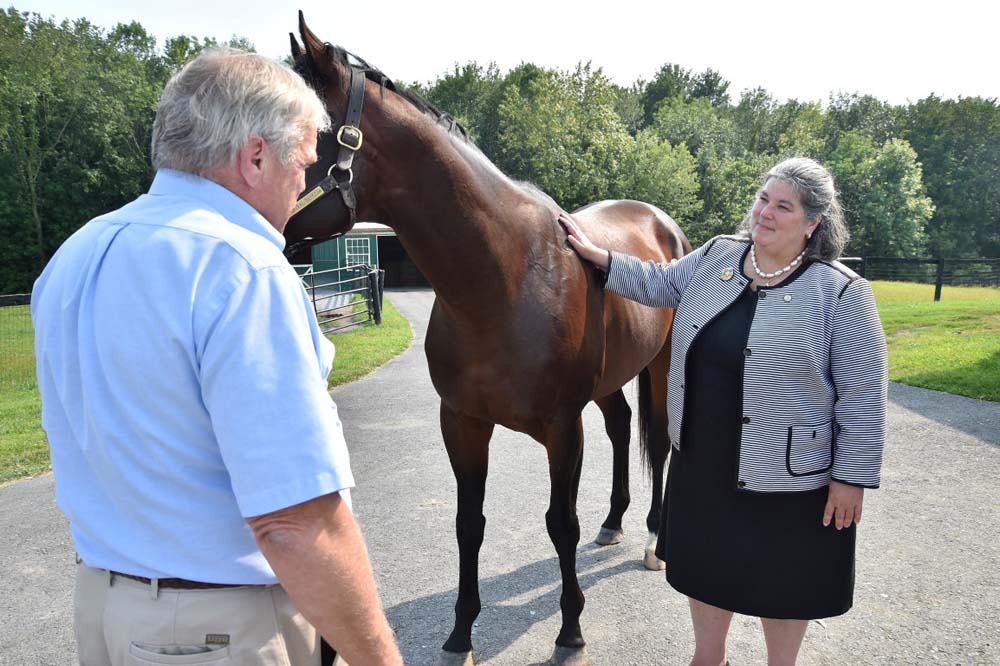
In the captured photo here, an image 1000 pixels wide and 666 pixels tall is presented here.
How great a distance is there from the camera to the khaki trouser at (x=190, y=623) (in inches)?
43.4

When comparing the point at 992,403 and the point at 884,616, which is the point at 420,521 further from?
the point at 992,403

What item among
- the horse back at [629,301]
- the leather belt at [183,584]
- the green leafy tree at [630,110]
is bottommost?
the leather belt at [183,584]

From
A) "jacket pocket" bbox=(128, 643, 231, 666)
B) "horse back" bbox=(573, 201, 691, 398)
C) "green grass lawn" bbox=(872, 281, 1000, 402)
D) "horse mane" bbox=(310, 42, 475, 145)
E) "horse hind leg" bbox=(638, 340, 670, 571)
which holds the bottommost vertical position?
"green grass lawn" bbox=(872, 281, 1000, 402)

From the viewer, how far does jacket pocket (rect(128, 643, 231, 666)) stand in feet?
3.60

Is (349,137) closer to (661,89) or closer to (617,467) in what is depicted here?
(617,467)

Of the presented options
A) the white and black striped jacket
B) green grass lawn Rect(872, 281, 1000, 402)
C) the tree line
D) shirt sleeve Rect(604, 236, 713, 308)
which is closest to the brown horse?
shirt sleeve Rect(604, 236, 713, 308)

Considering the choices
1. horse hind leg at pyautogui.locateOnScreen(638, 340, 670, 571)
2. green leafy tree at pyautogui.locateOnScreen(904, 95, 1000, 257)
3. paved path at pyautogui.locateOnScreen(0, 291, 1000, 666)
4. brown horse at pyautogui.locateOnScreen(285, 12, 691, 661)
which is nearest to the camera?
brown horse at pyautogui.locateOnScreen(285, 12, 691, 661)

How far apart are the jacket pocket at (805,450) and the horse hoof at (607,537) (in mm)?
1944

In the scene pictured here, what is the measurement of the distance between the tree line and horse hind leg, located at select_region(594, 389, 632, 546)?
25.4m

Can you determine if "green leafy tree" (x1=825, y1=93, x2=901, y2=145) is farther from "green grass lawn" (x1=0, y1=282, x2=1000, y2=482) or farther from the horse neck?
the horse neck

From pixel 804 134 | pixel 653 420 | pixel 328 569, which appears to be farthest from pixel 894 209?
pixel 328 569

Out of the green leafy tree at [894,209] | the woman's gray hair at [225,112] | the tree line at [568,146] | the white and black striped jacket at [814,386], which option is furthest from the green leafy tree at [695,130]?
the woman's gray hair at [225,112]

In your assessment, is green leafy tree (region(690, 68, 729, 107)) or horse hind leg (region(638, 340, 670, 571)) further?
green leafy tree (region(690, 68, 729, 107))

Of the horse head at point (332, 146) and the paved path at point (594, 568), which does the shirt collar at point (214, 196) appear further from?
the paved path at point (594, 568)
